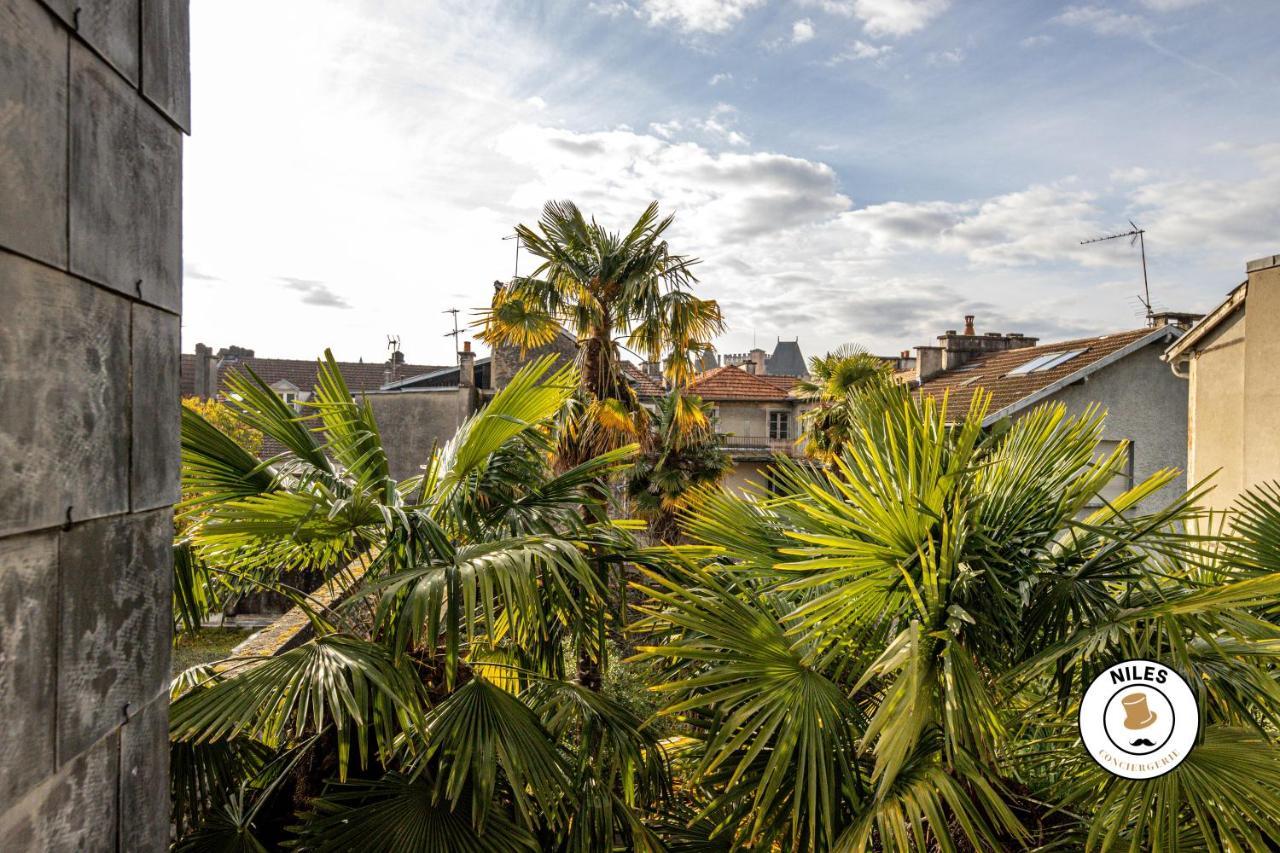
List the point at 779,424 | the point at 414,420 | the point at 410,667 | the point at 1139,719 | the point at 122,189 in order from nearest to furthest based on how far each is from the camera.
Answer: the point at 122,189 < the point at 1139,719 < the point at 410,667 < the point at 414,420 < the point at 779,424

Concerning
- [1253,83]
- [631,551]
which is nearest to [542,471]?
[631,551]

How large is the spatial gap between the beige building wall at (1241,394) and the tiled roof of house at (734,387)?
56.4 ft

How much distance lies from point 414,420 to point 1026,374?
1585 centimetres

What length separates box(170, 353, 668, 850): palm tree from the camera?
295 cm

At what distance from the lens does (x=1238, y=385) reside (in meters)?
10.4

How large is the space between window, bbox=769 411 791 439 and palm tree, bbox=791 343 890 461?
11755mm

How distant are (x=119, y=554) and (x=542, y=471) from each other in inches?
113

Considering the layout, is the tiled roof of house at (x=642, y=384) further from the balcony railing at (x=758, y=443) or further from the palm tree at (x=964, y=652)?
the palm tree at (x=964, y=652)

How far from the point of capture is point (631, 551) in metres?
4.01

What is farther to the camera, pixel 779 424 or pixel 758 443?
pixel 779 424

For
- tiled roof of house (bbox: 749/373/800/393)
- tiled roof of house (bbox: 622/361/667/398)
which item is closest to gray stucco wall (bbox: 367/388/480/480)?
tiled roof of house (bbox: 622/361/667/398)

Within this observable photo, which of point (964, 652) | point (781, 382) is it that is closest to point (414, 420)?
point (781, 382)

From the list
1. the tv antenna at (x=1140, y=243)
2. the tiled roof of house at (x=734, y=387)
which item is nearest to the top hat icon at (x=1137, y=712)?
the tv antenna at (x=1140, y=243)

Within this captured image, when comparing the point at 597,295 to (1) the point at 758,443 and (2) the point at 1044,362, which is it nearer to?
(2) the point at 1044,362
